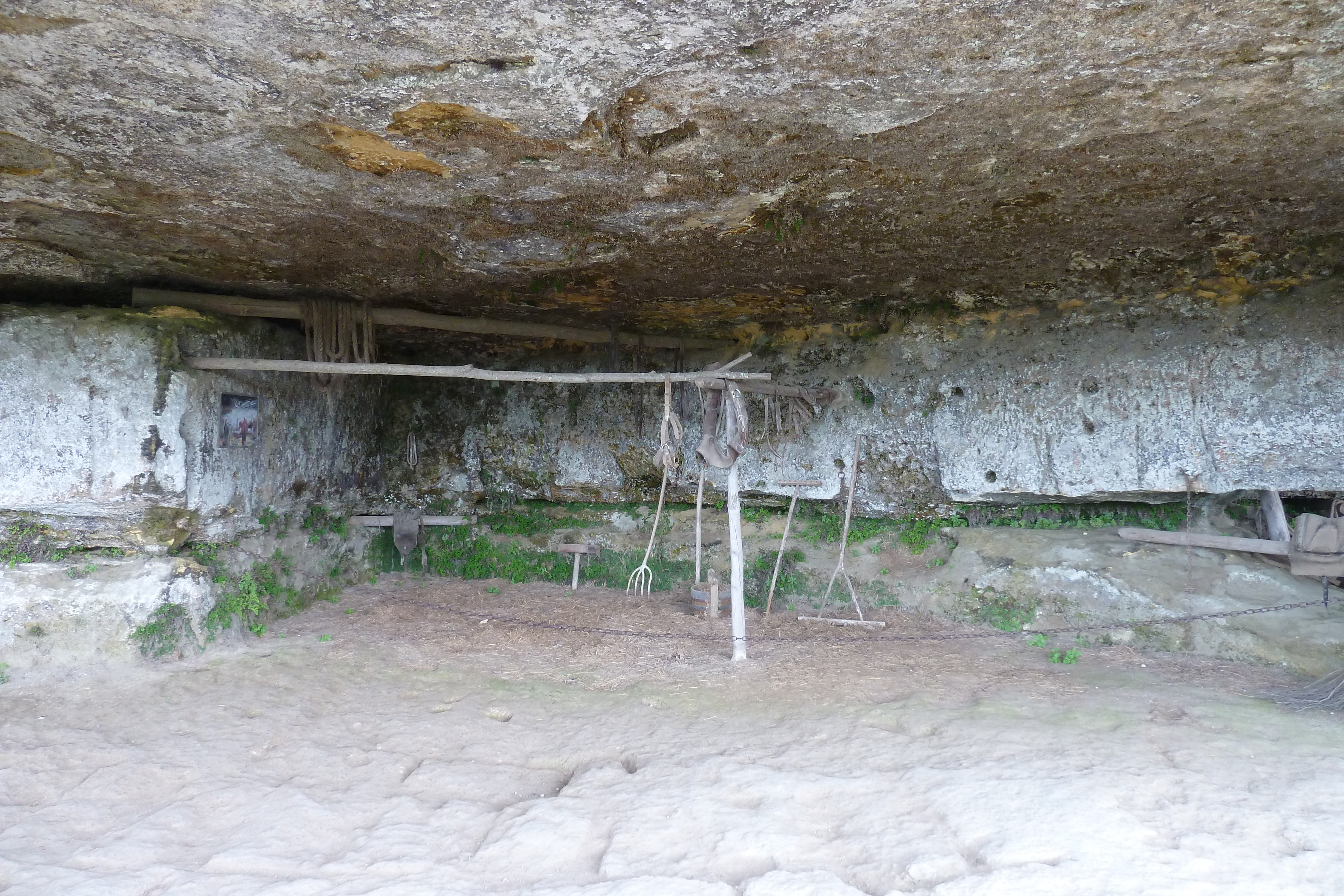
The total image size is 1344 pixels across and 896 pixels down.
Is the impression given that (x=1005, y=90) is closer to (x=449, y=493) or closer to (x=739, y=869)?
(x=739, y=869)

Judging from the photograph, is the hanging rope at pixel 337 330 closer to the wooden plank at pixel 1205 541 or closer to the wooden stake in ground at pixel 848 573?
the wooden stake in ground at pixel 848 573

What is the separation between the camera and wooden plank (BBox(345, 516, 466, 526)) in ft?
31.3

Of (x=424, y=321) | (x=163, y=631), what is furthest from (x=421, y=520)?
(x=163, y=631)

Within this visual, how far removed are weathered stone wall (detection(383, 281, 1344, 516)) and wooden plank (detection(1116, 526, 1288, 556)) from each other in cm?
36

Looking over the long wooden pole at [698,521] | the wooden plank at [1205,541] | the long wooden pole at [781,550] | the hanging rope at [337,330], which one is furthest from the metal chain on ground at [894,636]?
the hanging rope at [337,330]

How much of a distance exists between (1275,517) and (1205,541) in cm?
49

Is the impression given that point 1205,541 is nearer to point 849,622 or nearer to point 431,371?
point 849,622

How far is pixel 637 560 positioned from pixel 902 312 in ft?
14.0

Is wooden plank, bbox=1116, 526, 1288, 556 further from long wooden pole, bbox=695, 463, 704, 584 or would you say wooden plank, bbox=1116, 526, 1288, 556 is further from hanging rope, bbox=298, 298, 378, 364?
hanging rope, bbox=298, 298, 378, 364

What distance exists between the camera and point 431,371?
659 centimetres

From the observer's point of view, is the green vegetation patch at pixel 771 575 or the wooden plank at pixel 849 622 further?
the green vegetation patch at pixel 771 575

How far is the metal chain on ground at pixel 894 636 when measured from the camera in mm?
6027

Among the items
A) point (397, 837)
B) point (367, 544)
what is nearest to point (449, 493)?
point (367, 544)

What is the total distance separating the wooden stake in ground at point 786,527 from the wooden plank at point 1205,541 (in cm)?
283
